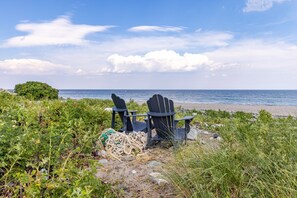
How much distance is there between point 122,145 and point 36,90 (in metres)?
9.89

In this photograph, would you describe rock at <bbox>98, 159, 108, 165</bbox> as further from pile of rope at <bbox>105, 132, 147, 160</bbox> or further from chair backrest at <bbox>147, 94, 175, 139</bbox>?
chair backrest at <bbox>147, 94, 175, 139</bbox>

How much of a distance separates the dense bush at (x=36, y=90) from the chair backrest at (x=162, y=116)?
9.32 m

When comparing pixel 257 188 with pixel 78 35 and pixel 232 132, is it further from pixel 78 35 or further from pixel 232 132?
pixel 78 35

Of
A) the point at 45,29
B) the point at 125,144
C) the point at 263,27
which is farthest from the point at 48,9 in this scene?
the point at 263,27

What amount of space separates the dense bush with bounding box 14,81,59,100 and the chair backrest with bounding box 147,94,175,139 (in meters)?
9.32

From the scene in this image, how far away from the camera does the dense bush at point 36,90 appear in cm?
1273

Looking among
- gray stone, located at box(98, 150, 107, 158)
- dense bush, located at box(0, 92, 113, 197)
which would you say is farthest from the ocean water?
dense bush, located at box(0, 92, 113, 197)

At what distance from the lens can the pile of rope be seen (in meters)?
4.03

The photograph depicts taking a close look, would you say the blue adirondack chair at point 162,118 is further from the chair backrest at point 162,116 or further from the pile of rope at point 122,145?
the pile of rope at point 122,145

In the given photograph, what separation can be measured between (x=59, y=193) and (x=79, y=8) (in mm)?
9324

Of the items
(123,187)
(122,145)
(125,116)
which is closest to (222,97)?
(125,116)

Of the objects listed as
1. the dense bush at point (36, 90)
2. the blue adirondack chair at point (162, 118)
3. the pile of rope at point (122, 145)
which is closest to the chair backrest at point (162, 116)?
the blue adirondack chair at point (162, 118)

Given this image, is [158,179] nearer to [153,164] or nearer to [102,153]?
[153,164]

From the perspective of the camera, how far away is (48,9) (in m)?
8.74
